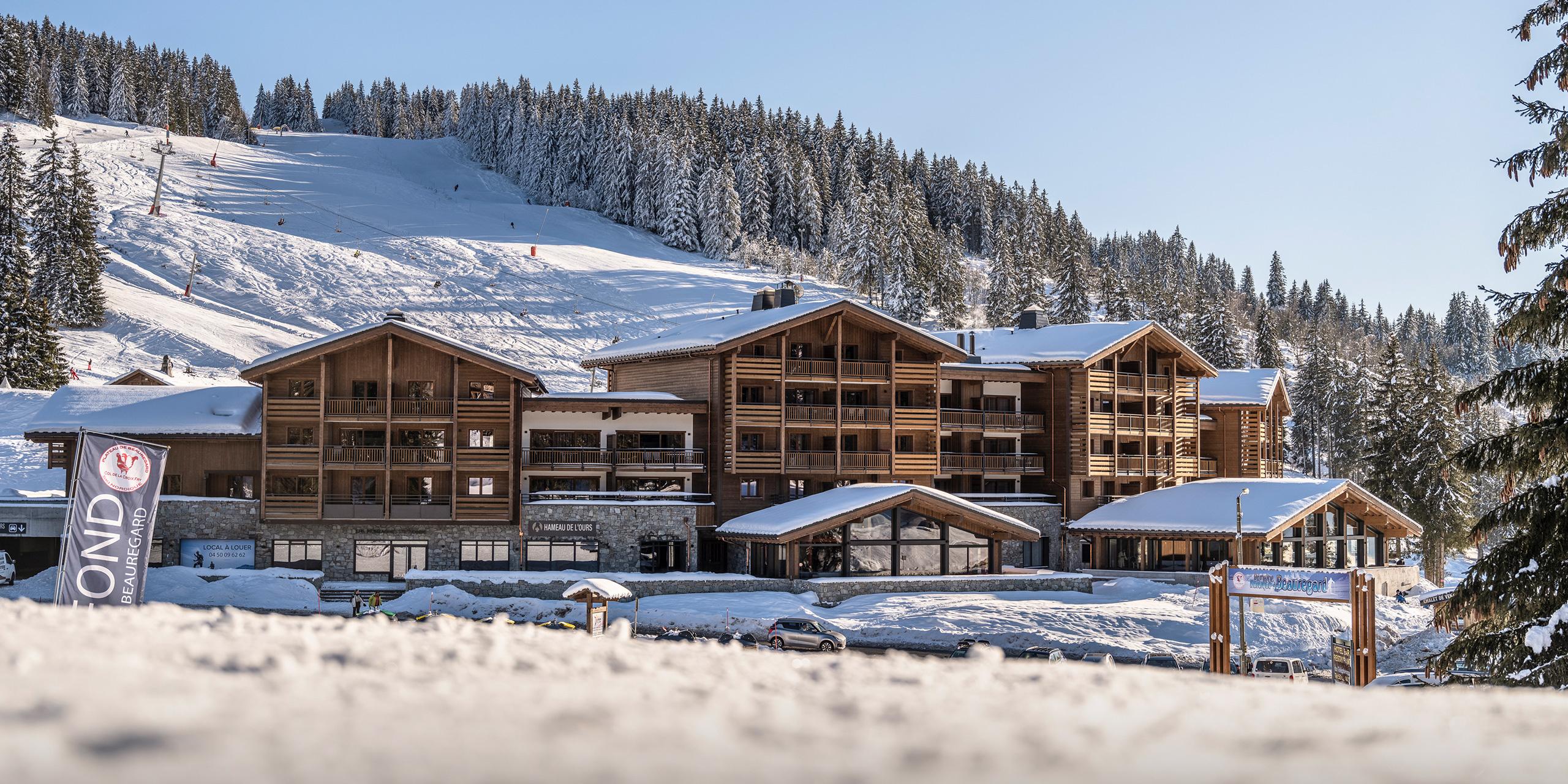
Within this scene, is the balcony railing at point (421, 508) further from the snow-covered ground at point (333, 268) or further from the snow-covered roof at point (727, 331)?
the snow-covered ground at point (333, 268)

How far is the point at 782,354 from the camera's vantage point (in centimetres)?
4928

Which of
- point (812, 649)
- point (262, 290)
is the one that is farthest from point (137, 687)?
point (262, 290)

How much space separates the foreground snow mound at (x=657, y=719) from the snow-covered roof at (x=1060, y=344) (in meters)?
50.8

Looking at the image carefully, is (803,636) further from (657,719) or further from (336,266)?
(336,266)

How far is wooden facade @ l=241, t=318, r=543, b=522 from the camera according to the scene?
44.2 meters

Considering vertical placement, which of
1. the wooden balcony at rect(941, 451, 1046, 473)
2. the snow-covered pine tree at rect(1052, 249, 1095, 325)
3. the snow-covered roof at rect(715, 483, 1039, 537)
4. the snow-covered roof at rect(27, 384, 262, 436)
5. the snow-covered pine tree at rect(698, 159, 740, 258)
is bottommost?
the snow-covered roof at rect(715, 483, 1039, 537)

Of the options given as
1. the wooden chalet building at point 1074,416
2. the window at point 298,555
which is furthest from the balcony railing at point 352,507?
the wooden chalet building at point 1074,416

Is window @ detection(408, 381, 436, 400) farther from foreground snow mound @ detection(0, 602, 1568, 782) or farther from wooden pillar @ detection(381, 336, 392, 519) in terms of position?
foreground snow mound @ detection(0, 602, 1568, 782)

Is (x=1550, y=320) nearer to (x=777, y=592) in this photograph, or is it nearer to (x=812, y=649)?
(x=812, y=649)

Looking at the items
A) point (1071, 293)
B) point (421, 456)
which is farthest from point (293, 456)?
point (1071, 293)

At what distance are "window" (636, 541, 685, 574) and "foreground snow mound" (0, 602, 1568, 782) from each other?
1617 inches

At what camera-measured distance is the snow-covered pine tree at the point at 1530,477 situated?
50.1 feet

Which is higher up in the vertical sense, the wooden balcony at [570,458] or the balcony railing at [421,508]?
the wooden balcony at [570,458]

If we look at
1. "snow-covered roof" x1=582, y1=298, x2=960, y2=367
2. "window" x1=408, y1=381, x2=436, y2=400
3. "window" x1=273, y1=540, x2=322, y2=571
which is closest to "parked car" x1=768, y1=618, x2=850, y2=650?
"snow-covered roof" x1=582, y1=298, x2=960, y2=367
